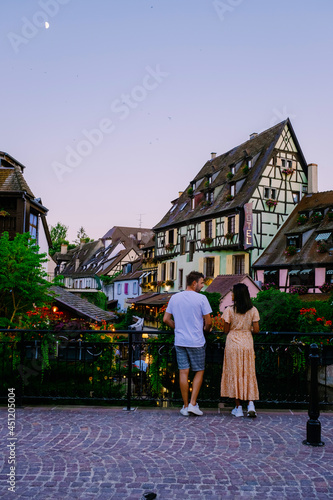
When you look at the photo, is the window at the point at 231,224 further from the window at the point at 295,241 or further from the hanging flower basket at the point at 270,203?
the window at the point at 295,241

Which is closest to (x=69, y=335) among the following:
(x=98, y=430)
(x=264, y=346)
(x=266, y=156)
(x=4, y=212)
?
(x=98, y=430)

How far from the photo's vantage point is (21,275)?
13289 mm

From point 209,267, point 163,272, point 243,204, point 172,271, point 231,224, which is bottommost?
point 163,272

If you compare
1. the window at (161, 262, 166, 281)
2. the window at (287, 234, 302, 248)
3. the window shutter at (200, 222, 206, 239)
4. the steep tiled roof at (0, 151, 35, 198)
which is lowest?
the window at (161, 262, 166, 281)

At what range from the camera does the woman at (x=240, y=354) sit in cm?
645

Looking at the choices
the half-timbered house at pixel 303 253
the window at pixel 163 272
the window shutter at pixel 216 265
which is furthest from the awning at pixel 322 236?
the window at pixel 163 272

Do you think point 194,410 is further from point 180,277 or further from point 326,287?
point 180,277

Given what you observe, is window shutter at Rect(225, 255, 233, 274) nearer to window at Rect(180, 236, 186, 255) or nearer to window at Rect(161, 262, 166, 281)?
window at Rect(180, 236, 186, 255)

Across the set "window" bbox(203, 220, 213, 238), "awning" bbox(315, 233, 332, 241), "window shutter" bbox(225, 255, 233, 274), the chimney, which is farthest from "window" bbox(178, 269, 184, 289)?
"awning" bbox(315, 233, 332, 241)

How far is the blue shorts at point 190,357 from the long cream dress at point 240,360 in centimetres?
37

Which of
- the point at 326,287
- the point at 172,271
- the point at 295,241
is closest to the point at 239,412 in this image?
the point at 326,287

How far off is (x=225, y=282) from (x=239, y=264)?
3.03m

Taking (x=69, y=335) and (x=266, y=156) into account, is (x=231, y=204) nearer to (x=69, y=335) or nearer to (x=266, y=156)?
(x=266, y=156)

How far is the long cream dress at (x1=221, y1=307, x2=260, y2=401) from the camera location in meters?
6.45
